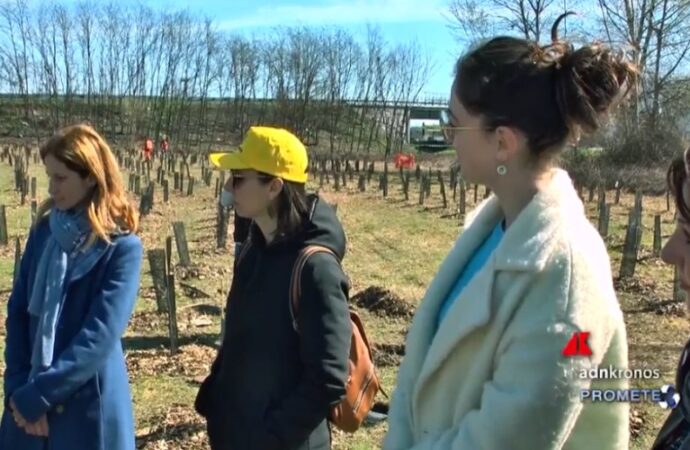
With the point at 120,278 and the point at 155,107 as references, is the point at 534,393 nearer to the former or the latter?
the point at 120,278

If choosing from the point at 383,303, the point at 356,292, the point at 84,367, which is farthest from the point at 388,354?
the point at 84,367

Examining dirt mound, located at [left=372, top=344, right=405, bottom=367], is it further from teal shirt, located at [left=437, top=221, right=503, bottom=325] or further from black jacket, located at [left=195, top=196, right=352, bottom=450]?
teal shirt, located at [left=437, top=221, right=503, bottom=325]

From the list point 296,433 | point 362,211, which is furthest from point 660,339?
point 362,211

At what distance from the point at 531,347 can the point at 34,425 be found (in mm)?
1799

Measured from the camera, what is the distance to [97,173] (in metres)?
2.78

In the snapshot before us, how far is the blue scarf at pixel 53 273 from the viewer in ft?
8.73

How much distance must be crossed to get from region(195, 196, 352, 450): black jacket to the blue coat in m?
0.39

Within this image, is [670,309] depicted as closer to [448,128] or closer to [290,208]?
[290,208]

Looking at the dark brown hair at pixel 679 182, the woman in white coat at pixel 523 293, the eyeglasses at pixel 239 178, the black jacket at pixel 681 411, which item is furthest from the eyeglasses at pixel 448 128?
the eyeglasses at pixel 239 178

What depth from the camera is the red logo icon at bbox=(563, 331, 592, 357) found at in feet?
4.98

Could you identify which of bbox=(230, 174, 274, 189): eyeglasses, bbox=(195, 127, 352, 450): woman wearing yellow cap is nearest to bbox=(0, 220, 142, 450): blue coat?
bbox=(195, 127, 352, 450): woman wearing yellow cap

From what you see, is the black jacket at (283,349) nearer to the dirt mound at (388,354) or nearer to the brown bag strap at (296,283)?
the brown bag strap at (296,283)

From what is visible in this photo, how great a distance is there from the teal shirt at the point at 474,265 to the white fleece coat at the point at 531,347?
3.0 inches

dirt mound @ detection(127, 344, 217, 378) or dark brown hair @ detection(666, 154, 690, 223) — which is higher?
dark brown hair @ detection(666, 154, 690, 223)
